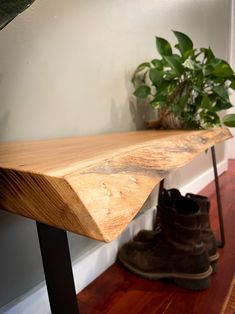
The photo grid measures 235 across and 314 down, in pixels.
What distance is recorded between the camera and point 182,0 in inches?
53.2

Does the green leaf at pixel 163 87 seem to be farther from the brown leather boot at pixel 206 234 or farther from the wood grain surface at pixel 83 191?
the wood grain surface at pixel 83 191

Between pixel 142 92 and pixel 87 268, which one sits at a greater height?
pixel 142 92

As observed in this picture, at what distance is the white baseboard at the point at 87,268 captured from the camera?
0.67 metres

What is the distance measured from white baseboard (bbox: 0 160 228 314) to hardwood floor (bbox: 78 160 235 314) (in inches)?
1.2

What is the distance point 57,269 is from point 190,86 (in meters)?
0.72

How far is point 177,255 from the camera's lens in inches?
33.5

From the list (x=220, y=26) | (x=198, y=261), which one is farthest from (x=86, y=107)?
(x=220, y=26)

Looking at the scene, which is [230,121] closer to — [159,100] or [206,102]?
[206,102]

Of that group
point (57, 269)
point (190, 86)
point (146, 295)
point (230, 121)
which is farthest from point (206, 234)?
point (57, 269)

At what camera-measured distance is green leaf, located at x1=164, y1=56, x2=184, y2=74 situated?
0.83m

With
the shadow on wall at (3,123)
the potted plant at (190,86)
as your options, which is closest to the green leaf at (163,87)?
the potted plant at (190,86)

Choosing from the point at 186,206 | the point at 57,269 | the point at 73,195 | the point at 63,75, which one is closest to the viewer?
the point at 73,195

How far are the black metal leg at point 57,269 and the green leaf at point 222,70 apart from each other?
2.26 ft

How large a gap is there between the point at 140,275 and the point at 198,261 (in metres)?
0.20
